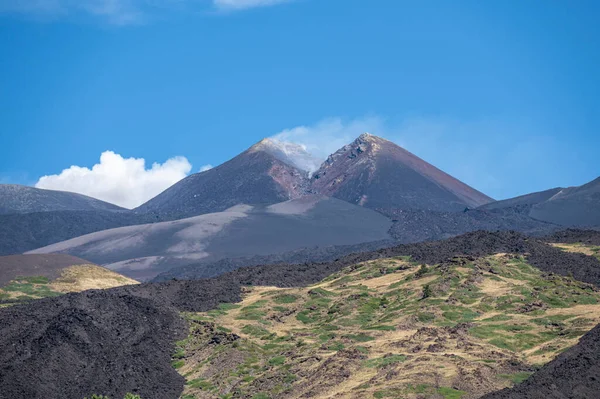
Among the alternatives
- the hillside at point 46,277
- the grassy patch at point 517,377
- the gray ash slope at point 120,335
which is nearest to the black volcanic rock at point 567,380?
the gray ash slope at point 120,335

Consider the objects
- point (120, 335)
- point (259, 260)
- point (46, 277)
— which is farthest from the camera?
point (259, 260)

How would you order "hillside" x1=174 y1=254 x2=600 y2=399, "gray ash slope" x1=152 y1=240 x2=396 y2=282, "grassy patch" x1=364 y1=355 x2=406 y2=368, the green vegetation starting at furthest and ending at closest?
"gray ash slope" x1=152 y1=240 x2=396 y2=282
the green vegetation
"grassy patch" x1=364 y1=355 x2=406 y2=368
"hillside" x1=174 y1=254 x2=600 y2=399

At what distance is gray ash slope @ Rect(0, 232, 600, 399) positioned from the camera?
61594 millimetres

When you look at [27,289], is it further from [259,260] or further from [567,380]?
[259,260]

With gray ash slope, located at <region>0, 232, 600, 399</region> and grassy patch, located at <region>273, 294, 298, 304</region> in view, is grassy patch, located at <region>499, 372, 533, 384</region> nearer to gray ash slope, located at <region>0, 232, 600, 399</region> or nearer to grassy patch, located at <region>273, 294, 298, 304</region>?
gray ash slope, located at <region>0, 232, 600, 399</region>

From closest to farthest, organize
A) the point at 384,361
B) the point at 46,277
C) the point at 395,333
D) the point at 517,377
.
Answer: the point at 517,377 → the point at 384,361 → the point at 395,333 → the point at 46,277

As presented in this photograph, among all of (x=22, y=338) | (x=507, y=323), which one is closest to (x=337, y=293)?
(x=507, y=323)

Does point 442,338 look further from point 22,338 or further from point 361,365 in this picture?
point 22,338

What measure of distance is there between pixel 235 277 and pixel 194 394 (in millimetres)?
45452

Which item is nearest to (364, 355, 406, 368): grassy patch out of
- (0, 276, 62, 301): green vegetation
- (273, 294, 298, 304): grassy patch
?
(273, 294, 298, 304): grassy patch

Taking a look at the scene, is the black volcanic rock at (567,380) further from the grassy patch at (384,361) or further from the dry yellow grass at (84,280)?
the dry yellow grass at (84,280)

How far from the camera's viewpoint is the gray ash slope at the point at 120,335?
202 ft

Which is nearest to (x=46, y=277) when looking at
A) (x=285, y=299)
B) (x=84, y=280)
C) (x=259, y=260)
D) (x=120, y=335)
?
(x=84, y=280)

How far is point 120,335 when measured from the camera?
71812 millimetres
